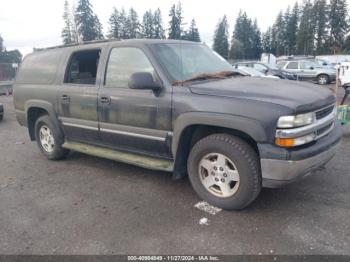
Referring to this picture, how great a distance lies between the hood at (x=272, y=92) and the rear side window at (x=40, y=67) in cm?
278

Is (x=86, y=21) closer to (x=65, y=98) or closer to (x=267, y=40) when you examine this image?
(x=267, y=40)

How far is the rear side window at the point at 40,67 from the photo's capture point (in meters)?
5.36

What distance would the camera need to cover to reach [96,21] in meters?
63.4

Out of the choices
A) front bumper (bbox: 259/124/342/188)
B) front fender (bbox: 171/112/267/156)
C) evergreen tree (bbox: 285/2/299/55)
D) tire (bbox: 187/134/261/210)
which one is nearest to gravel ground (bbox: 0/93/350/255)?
tire (bbox: 187/134/261/210)

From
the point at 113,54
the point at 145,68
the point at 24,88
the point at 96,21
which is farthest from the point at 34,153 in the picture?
the point at 96,21

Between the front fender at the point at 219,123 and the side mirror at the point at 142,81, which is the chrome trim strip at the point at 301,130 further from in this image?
the side mirror at the point at 142,81

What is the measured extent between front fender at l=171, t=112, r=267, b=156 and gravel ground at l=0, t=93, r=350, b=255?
84cm

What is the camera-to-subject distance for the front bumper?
3.07 m

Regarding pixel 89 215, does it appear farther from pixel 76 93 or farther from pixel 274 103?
pixel 274 103

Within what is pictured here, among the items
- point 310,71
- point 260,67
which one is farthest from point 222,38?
point 260,67

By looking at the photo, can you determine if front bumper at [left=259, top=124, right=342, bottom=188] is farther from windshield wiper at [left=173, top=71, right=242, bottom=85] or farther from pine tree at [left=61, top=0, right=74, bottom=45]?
pine tree at [left=61, top=0, right=74, bottom=45]

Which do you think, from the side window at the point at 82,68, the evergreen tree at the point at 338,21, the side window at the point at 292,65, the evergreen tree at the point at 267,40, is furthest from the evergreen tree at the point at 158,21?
the side window at the point at 82,68

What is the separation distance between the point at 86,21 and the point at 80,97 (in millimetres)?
63183

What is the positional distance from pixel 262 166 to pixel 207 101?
0.89 m
